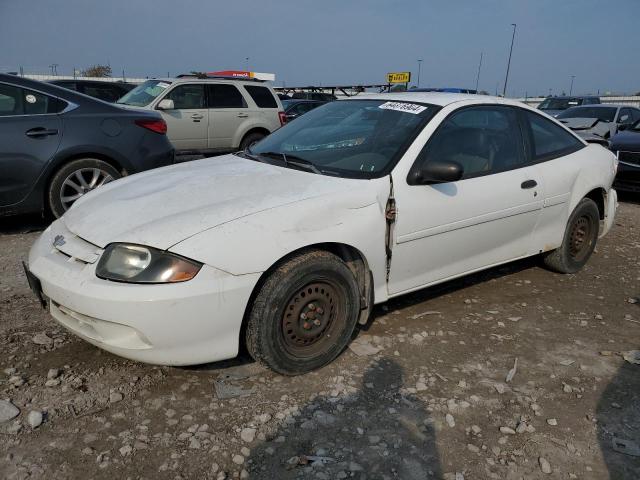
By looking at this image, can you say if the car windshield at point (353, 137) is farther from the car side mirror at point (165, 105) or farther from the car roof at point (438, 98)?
the car side mirror at point (165, 105)

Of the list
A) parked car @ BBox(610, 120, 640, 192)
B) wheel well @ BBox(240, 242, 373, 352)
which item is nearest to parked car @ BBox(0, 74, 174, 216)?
wheel well @ BBox(240, 242, 373, 352)

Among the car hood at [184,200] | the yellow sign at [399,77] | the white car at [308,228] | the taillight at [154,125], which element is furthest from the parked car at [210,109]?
the yellow sign at [399,77]

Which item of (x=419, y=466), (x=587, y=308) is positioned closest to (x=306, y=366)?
(x=419, y=466)

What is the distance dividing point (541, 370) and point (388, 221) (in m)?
1.25

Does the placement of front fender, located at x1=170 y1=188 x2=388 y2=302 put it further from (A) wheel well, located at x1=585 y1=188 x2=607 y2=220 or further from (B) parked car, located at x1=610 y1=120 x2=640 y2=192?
(B) parked car, located at x1=610 y1=120 x2=640 y2=192

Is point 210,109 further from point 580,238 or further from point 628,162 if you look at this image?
point 628,162

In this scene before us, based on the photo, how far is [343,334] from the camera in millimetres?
2949

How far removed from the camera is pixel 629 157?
789cm

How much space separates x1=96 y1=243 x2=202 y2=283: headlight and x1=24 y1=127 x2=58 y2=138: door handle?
306 centimetres

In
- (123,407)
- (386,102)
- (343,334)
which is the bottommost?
(123,407)

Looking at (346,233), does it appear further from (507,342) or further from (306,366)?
(507,342)

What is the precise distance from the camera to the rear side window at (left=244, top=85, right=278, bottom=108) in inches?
381

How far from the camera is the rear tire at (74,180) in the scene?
493 centimetres

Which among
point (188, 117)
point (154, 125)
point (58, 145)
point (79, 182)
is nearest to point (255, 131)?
point (188, 117)
